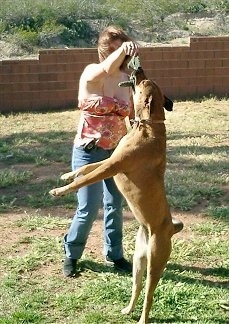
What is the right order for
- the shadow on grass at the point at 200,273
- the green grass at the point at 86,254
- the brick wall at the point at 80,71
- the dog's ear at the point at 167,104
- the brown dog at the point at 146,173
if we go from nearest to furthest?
1. the brown dog at the point at 146,173
2. the dog's ear at the point at 167,104
3. the green grass at the point at 86,254
4. the shadow on grass at the point at 200,273
5. the brick wall at the point at 80,71

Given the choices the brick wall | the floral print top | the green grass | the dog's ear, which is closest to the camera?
the dog's ear

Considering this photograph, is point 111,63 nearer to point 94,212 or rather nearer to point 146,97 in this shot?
point 146,97

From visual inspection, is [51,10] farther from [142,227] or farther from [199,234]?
[142,227]

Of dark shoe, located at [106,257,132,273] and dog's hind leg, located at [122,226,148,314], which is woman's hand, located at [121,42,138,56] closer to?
dog's hind leg, located at [122,226,148,314]

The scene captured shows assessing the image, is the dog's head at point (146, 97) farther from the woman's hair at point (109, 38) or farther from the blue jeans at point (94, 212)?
the blue jeans at point (94, 212)

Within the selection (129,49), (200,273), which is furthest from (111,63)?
(200,273)

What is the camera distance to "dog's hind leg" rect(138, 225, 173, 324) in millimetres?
4332

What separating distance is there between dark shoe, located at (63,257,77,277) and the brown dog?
106 cm

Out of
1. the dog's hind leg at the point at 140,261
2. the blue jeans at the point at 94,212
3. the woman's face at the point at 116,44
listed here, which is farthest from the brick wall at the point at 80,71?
the dog's hind leg at the point at 140,261

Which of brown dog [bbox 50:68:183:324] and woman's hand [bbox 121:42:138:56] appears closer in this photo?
brown dog [bbox 50:68:183:324]

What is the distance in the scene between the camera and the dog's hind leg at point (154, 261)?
171 inches

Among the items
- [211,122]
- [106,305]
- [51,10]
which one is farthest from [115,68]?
[51,10]

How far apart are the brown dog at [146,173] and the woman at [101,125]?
1.55 feet

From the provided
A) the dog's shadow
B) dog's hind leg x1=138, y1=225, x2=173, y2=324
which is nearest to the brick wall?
the dog's shadow
